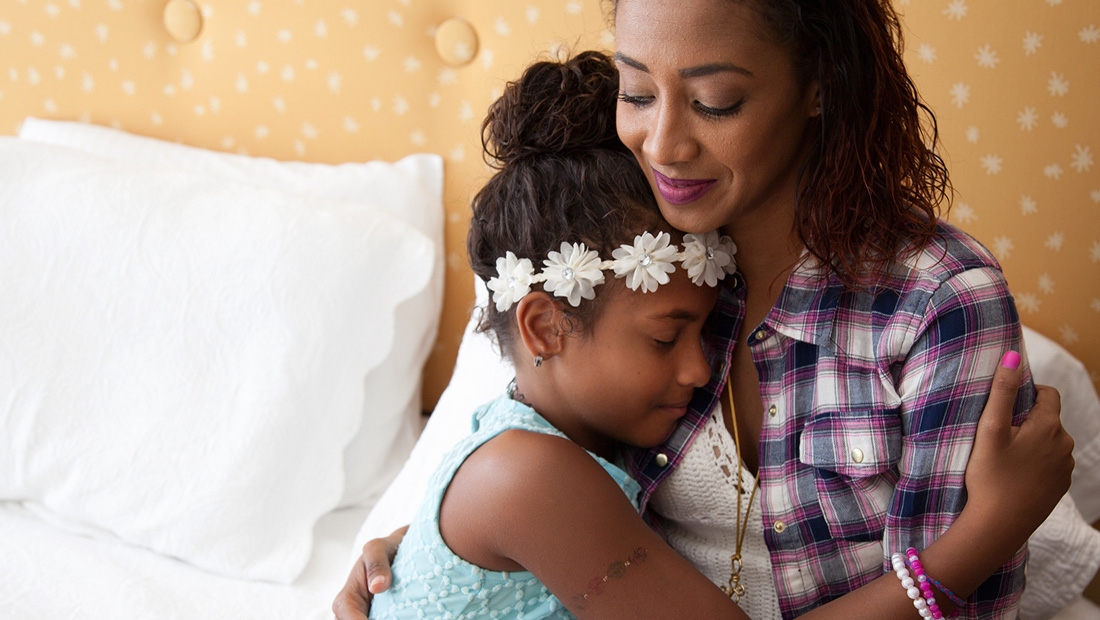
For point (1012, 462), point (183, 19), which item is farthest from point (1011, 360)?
point (183, 19)

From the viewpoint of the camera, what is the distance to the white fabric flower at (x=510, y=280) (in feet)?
3.34

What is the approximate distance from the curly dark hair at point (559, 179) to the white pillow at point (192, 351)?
0.47 metres

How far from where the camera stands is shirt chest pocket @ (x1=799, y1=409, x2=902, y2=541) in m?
0.95

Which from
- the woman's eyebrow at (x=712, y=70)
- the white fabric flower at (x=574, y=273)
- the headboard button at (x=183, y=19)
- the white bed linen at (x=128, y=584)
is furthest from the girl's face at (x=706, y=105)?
the headboard button at (x=183, y=19)

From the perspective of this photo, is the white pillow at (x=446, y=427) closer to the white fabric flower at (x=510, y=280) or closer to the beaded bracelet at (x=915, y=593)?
the white fabric flower at (x=510, y=280)

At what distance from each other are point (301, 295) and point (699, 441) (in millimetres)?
773

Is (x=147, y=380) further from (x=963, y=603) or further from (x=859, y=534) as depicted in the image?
(x=963, y=603)

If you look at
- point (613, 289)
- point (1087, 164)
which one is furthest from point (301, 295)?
point (1087, 164)

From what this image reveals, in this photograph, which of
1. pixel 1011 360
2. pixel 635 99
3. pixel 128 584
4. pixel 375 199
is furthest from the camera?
pixel 375 199

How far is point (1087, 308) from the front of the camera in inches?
56.8

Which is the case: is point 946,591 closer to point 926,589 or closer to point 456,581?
point 926,589

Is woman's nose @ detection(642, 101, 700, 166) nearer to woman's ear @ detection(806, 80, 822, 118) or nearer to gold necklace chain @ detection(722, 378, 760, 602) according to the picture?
woman's ear @ detection(806, 80, 822, 118)

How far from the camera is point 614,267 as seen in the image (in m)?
0.99

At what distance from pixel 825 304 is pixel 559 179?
13.9 inches
